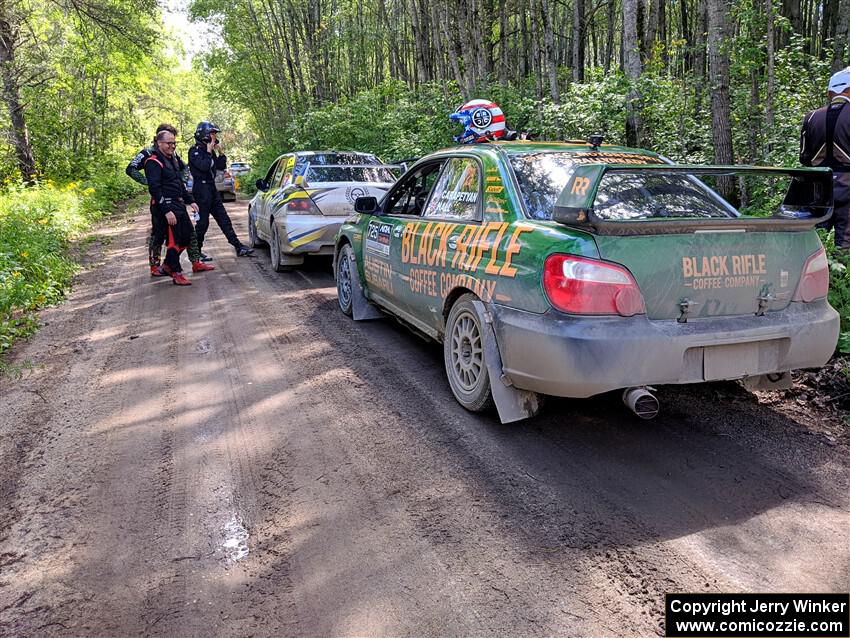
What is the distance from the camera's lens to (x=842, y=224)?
532 cm

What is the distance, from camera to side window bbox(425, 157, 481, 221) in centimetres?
424

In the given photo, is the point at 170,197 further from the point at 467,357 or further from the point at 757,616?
the point at 757,616

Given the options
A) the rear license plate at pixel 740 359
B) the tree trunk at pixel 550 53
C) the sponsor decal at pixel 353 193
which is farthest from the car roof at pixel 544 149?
the tree trunk at pixel 550 53

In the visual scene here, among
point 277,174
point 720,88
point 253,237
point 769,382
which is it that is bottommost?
point 769,382

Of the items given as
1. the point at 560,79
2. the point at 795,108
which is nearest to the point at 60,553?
the point at 795,108

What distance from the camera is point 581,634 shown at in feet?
7.18

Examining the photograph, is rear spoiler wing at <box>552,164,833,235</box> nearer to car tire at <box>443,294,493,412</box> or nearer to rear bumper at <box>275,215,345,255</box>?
car tire at <box>443,294,493,412</box>

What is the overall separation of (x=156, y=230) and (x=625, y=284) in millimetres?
7443

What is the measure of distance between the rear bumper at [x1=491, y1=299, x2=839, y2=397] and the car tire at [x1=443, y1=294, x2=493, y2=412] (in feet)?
1.27

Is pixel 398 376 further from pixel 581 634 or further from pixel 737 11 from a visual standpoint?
pixel 737 11

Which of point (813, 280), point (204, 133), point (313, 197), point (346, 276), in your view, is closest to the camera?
point (813, 280)

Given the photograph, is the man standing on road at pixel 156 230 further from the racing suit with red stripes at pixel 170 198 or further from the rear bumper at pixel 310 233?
the rear bumper at pixel 310 233

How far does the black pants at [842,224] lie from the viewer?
530 centimetres

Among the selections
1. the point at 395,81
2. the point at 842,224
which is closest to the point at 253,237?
the point at 842,224
